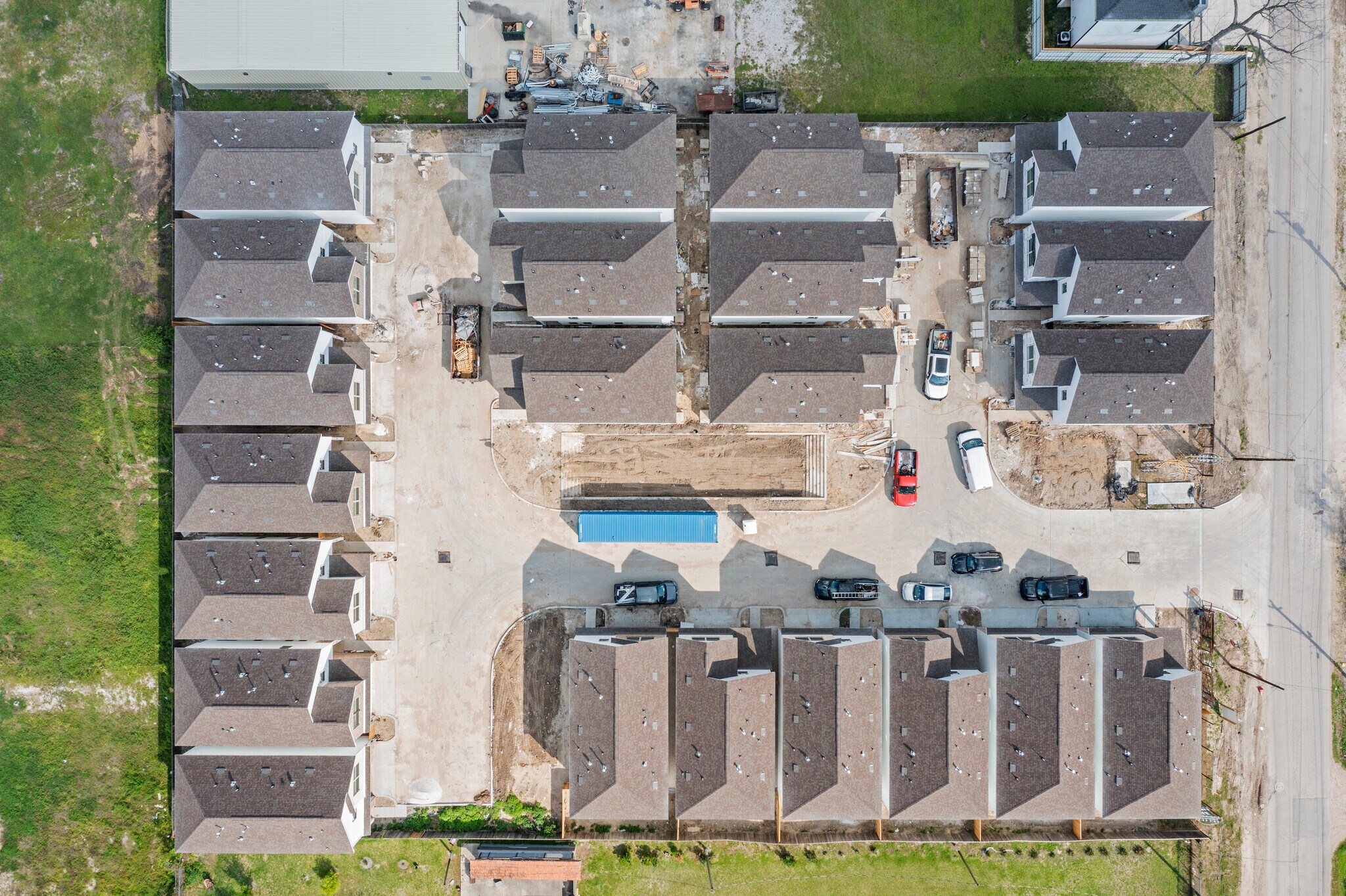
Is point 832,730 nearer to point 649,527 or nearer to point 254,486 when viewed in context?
point 649,527

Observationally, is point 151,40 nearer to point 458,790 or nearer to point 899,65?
point 899,65

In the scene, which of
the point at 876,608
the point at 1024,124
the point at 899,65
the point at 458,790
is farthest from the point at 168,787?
the point at 1024,124

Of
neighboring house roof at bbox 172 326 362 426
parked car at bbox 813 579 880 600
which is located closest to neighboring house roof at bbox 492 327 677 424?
neighboring house roof at bbox 172 326 362 426

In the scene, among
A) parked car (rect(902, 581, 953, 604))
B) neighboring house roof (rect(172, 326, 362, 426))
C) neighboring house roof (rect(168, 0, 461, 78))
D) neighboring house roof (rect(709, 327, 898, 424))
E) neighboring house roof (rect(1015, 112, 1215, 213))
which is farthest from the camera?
parked car (rect(902, 581, 953, 604))

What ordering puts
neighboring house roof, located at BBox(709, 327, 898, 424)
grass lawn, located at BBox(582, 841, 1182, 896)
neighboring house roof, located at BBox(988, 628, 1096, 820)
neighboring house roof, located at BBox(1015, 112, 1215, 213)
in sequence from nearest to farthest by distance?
neighboring house roof, located at BBox(988, 628, 1096, 820), neighboring house roof, located at BBox(1015, 112, 1215, 213), neighboring house roof, located at BBox(709, 327, 898, 424), grass lawn, located at BBox(582, 841, 1182, 896)

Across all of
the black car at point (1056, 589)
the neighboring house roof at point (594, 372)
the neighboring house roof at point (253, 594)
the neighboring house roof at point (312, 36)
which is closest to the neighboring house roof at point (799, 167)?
the neighboring house roof at point (594, 372)

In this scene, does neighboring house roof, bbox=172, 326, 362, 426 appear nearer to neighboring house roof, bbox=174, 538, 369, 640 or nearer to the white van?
neighboring house roof, bbox=174, 538, 369, 640
